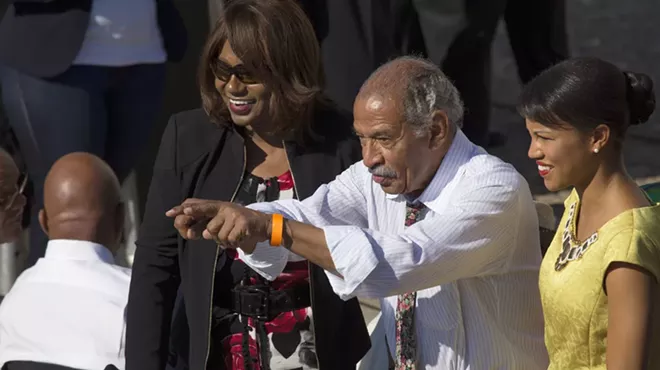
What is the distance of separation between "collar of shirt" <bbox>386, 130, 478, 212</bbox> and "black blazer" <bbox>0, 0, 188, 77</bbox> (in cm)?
231

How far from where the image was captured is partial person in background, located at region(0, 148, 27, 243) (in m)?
4.57

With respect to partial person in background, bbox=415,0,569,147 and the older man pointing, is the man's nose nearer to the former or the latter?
the older man pointing

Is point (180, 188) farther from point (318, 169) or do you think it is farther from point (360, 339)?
point (360, 339)

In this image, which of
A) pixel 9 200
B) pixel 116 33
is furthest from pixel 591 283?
pixel 116 33

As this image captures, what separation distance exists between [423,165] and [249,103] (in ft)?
2.11

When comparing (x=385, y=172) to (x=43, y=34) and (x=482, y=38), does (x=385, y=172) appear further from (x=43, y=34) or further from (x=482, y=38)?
(x=482, y=38)

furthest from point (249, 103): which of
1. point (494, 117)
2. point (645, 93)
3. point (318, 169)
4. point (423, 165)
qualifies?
point (494, 117)

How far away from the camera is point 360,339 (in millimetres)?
3984

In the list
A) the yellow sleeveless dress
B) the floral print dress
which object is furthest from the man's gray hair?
the floral print dress

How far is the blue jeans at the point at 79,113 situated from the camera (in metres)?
5.56

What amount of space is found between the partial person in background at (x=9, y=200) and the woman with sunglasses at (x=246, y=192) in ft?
2.58

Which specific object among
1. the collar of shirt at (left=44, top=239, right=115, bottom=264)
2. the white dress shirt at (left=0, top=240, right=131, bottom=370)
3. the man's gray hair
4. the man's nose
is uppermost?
the man's gray hair

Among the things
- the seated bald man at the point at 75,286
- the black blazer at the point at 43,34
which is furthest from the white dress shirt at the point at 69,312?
the black blazer at the point at 43,34

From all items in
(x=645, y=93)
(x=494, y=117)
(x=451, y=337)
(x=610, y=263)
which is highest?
(x=645, y=93)
